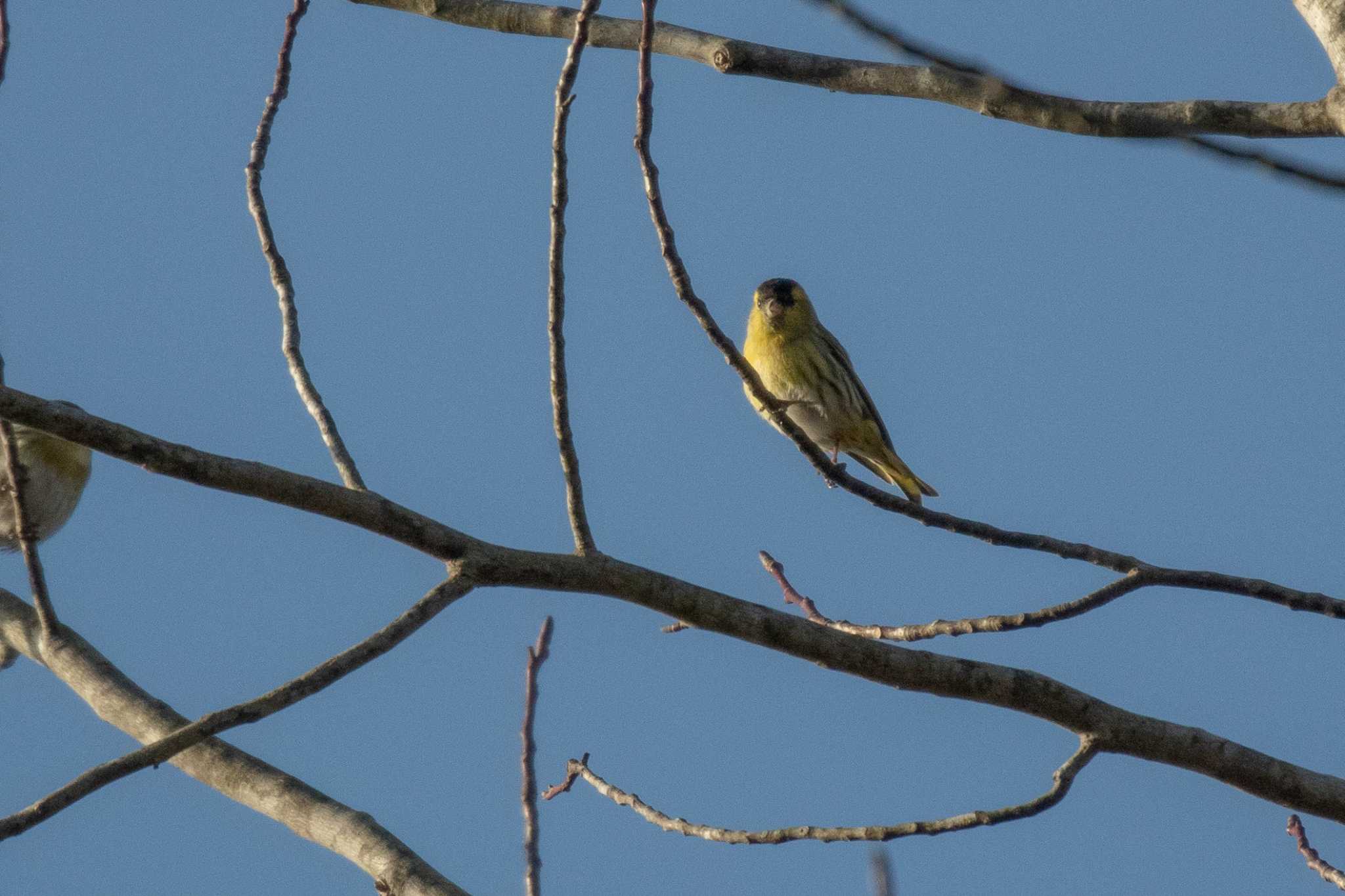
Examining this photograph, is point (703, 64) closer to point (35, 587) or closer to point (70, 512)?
point (35, 587)

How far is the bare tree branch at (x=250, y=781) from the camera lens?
313 centimetres

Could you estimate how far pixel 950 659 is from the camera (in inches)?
105

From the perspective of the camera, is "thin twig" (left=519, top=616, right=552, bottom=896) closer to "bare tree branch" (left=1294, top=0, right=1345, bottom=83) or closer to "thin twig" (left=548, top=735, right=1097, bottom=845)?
"thin twig" (left=548, top=735, right=1097, bottom=845)

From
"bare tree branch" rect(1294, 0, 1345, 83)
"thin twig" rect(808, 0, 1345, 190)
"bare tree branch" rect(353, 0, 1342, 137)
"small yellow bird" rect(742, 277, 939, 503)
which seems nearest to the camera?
"thin twig" rect(808, 0, 1345, 190)

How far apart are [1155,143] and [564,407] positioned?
1.21 metres

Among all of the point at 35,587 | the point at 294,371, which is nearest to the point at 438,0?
the point at 294,371

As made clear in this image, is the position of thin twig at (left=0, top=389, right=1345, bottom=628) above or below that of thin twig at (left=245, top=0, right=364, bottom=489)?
below

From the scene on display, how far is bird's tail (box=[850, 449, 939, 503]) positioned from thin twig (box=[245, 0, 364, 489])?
13.5 feet

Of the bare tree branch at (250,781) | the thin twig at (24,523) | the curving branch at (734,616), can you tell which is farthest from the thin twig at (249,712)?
the thin twig at (24,523)

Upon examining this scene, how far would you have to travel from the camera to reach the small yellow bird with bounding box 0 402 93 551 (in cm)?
685

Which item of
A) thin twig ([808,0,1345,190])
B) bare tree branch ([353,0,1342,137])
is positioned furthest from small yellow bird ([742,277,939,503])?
thin twig ([808,0,1345,190])

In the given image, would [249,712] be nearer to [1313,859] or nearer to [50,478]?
[1313,859]

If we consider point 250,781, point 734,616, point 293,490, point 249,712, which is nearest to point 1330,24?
point 734,616

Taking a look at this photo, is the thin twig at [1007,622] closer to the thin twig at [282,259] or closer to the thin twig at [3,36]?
the thin twig at [282,259]
